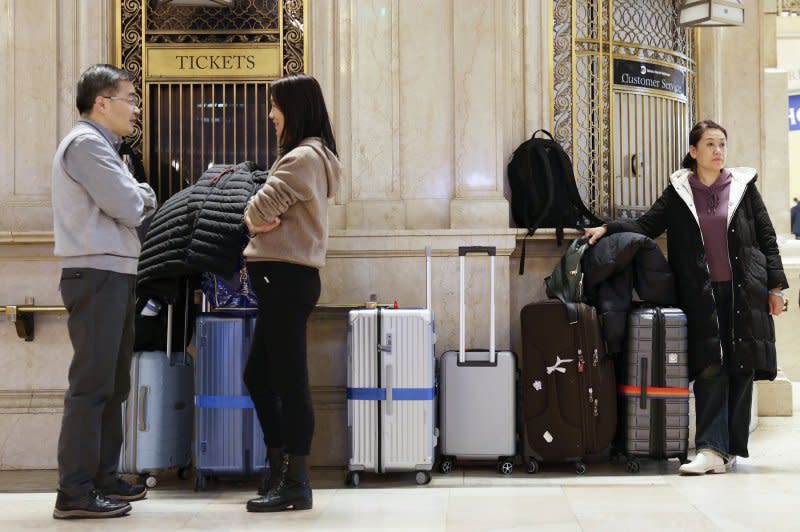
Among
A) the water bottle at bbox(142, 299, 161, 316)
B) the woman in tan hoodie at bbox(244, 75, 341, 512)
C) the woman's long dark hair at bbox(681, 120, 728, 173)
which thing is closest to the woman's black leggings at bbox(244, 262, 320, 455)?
the woman in tan hoodie at bbox(244, 75, 341, 512)

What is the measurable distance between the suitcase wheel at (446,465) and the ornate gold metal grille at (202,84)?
1.98m

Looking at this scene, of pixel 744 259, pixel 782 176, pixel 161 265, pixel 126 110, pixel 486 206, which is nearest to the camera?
pixel 126 110

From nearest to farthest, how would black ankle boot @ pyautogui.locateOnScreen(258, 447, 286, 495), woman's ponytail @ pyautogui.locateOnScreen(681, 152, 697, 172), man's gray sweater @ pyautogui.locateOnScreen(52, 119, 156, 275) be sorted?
man's gray sweater @ pyautogui.locateOnScreen(52, 119, 156, 275) < black ankle boot @ pyautogui.locateOnScreen(258, 447, 286, 495) < woman's ponytail @ pyautogui.locateOnScreen(681, 152, 697, 172)

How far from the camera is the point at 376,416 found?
5176 mm

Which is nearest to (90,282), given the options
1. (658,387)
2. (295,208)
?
(295,208)

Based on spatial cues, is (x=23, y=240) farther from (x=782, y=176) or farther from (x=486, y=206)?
(x=782, y=176)

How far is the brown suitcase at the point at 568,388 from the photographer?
5.34 meters

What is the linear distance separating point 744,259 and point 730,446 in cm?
95

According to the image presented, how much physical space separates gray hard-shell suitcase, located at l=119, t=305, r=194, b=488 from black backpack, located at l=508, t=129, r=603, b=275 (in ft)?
6.36

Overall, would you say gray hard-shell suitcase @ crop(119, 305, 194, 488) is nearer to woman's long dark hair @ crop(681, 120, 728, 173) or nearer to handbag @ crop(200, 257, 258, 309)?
handbag @ crop(200, 257, 258, 309)

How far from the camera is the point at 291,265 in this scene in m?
4.35

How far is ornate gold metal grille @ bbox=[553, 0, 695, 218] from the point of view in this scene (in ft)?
20.5

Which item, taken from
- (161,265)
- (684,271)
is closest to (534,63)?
(684,271)

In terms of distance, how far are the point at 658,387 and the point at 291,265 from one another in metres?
2.08
